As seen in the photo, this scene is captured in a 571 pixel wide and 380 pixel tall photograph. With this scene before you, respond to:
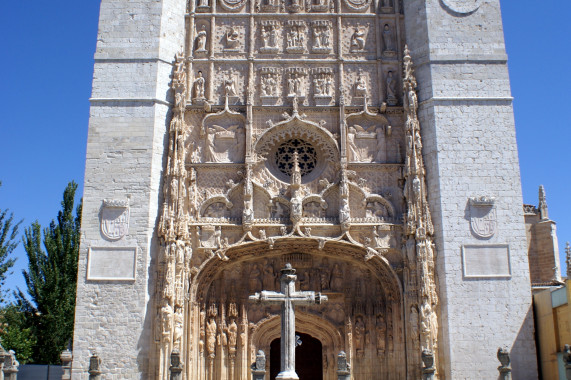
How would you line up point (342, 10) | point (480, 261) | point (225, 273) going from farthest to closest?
1. point (342, 10)
2. point (225, 273)
3. point (480, 261)

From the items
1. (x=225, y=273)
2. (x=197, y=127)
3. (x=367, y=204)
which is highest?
(x=197, y=127)

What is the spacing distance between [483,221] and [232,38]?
8.11 metres

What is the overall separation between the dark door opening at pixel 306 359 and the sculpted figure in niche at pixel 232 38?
7.78 metres

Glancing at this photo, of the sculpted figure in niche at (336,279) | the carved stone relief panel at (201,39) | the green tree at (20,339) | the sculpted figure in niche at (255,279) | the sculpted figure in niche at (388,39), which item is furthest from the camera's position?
the green tree at (20,339)

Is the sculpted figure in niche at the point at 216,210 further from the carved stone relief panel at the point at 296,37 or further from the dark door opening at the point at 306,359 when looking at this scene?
the carved stone relief panel at the point at 296,37

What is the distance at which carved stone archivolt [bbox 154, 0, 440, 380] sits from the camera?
14.9m

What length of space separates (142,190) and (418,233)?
262 inches

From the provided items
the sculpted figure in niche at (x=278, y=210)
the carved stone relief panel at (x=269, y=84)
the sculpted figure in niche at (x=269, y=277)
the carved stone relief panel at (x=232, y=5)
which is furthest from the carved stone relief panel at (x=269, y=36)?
the sculpted figure in niche at (x=269, y=277)

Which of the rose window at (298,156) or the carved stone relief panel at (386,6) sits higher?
the carved stone relief panel at (386,6)

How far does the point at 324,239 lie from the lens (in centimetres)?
1530

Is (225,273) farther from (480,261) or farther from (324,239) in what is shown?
(480,261)

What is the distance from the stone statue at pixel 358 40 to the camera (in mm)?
17188

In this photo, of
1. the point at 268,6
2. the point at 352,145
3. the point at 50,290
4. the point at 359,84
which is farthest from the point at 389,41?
the point at 50,290

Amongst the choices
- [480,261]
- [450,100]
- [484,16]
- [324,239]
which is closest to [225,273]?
[324,239]
